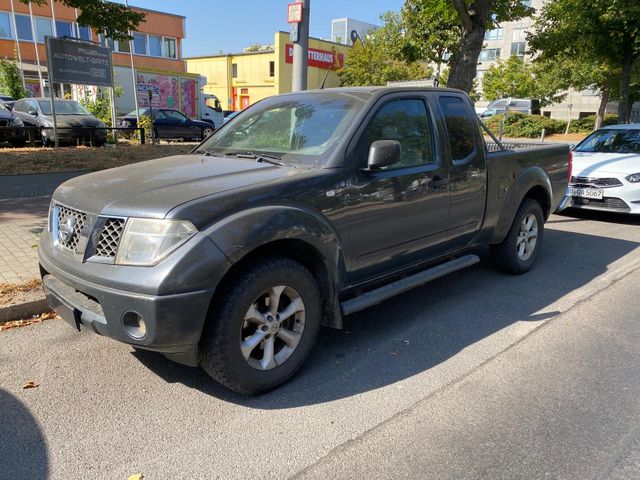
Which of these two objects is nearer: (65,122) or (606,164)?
(606,164)

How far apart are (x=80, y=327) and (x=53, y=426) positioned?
550 mm

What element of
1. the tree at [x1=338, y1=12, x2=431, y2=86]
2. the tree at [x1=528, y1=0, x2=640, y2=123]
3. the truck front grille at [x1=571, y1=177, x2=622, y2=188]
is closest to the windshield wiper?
the truck front grille at [x1=571, y1=177, x2=622, y2=188]

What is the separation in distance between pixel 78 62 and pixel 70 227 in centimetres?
1384

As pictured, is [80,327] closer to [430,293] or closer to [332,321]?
[332,321]

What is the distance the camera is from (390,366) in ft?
11.7

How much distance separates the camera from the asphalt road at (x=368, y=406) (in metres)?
2.58

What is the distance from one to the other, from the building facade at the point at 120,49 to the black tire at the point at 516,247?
74.7 ft

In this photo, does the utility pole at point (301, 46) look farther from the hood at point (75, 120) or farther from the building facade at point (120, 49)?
the building facade at point (120, 49)

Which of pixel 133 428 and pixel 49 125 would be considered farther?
pixel 49 125

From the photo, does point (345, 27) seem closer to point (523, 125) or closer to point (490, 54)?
point (490, 54)

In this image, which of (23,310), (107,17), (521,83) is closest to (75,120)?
(107,17)

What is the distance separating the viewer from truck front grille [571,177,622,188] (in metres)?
8.30

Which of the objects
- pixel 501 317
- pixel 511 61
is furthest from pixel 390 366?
pixel 511 61

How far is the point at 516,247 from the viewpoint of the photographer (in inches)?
213
